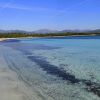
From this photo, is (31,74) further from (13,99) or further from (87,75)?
(13,99)

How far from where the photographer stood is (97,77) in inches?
458

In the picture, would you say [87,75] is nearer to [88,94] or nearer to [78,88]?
[78,88]

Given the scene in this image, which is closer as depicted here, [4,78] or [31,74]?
[4,78]

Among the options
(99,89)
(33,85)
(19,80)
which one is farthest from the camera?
(19,80)

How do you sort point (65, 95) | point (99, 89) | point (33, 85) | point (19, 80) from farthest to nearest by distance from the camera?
point (19, 80) < point (33, 85) < point (99, 89) < point (65, 95)

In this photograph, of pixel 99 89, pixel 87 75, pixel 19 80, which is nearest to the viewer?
pixel 99 89

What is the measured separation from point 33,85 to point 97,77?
3124 mm

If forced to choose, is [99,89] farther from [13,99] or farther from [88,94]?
[13,99]

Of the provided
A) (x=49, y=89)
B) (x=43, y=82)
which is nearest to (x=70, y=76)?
(x=43, y=82)

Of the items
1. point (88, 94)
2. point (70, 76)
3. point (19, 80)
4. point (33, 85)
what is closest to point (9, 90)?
point (33, 85)

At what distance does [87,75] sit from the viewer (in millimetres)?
12297

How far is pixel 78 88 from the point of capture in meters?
9.63

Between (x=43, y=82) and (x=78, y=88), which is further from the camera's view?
(x=43, y=82)

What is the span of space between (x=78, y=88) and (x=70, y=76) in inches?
99.1
